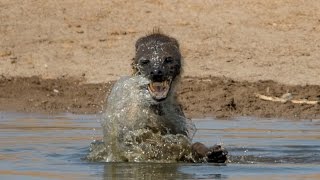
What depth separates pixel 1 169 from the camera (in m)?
9.51

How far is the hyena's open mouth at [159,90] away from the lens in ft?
32.0

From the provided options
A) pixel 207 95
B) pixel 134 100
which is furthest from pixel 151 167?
pixel 207 95

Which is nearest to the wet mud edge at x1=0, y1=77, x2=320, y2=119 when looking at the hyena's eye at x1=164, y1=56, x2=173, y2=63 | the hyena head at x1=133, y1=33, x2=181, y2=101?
the hyena head at x1=133, y1=33, x2=181, y2=101

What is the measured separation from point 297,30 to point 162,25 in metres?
1.98

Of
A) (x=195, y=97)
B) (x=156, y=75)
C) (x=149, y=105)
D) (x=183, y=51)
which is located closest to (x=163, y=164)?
(x=149, y=105)

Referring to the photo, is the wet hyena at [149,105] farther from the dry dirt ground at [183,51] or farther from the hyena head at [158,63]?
the dry dirt ground at [183,51]

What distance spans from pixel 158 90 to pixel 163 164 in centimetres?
58

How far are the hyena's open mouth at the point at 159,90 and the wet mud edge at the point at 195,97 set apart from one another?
14.8 feet

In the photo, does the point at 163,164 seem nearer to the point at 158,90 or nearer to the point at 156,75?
the point at 158,90

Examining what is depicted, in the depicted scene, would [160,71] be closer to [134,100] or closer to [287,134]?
[134,100]

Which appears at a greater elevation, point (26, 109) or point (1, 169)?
point (26, 109)

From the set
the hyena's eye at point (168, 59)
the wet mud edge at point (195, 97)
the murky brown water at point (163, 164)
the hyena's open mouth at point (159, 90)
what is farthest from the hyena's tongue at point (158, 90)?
the wet mud edge at point (195, 97)

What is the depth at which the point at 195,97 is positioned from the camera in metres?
15.1

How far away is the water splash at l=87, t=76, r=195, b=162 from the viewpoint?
9961 millimetres
